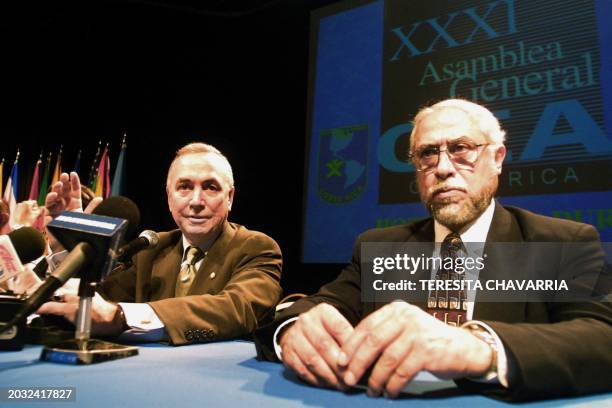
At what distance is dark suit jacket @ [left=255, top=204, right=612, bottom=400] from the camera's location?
0.86 m

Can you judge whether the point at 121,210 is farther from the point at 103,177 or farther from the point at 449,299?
the point at 103,177

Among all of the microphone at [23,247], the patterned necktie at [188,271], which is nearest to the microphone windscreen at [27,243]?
the microphone at [23,247]

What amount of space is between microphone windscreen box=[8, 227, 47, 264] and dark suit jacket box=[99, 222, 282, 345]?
15.6 inches

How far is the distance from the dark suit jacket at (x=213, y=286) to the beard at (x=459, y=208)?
0.77 m

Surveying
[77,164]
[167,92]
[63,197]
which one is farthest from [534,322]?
[77,164]

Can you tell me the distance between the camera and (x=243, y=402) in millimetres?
774

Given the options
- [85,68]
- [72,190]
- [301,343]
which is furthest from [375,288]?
[85,68]

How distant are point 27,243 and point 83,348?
55 centimetres

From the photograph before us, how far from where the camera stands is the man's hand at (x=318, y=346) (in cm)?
90

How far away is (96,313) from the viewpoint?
4.81ft

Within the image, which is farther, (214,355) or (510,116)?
(510,116)

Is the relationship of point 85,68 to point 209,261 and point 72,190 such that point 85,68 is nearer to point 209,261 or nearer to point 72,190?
point 72,190

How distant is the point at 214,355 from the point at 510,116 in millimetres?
2786

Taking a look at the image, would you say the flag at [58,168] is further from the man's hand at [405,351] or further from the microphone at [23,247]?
the man's hand at [405,351]
